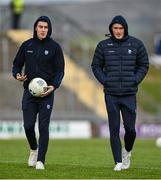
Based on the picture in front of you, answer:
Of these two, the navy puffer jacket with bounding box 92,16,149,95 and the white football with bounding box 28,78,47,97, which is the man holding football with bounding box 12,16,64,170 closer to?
the white football with bounding box 28,78,47,97

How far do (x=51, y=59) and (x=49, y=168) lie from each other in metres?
1.81

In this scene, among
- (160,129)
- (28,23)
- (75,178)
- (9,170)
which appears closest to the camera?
(75,178)

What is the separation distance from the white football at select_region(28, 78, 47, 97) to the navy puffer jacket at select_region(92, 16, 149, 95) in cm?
91

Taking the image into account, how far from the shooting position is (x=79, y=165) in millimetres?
15289

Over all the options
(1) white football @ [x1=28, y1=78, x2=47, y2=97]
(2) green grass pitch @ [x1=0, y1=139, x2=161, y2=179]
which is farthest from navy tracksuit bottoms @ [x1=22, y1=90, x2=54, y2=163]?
(2) green grass pitch @ [x1=0, y1=139, x2=161, y2=179]

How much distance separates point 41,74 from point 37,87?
1.45ft

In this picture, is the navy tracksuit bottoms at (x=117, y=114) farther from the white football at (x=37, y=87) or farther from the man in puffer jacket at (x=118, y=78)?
the white football at (x=37, y=87)

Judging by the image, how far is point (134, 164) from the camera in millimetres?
15953

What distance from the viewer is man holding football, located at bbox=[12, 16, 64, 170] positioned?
13930 millimetres

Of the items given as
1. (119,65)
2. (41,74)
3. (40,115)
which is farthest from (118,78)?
(40,115)

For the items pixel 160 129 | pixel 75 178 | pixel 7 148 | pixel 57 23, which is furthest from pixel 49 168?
pixel 57 23

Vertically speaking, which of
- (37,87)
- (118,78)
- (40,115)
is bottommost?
(40,115)

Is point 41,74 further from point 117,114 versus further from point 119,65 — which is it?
point 117,114

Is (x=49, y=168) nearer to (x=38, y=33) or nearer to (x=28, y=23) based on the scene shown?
(x=38, y=33)
